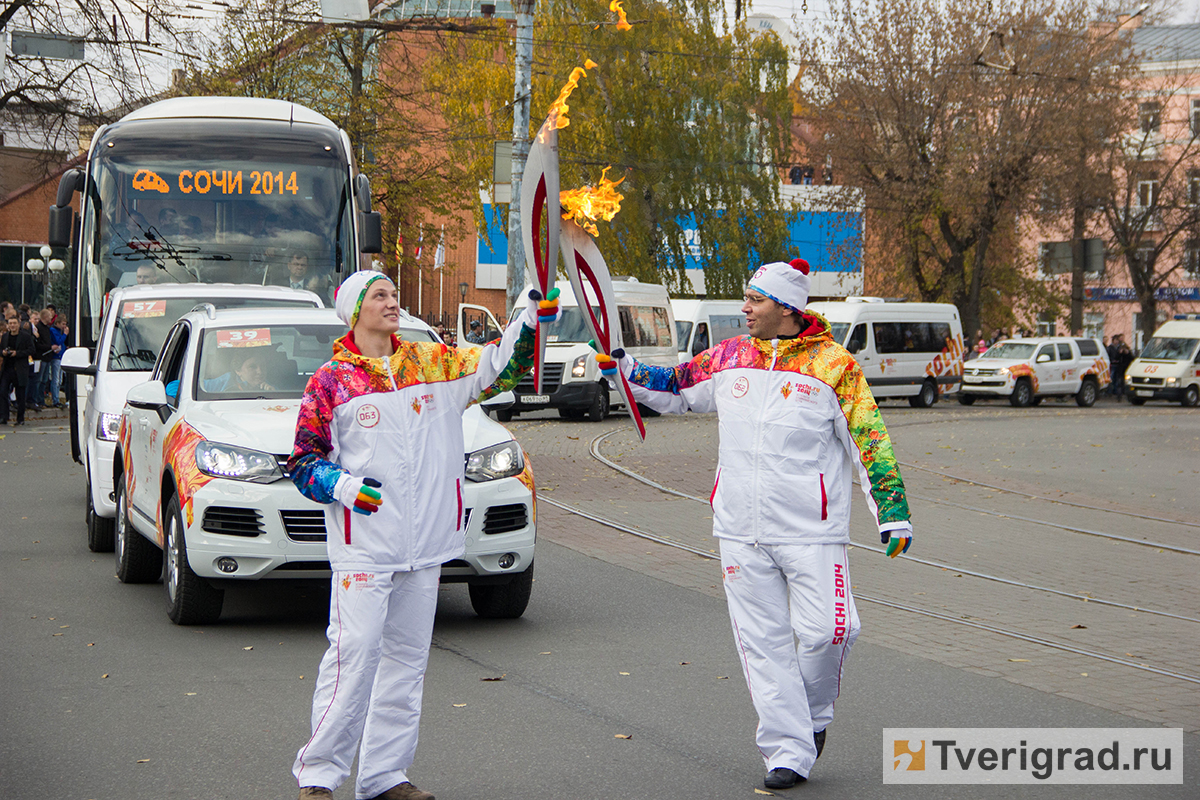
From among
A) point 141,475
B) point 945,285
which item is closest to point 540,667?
point 141,475

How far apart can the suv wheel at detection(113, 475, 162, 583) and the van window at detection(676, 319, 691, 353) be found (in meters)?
21.6

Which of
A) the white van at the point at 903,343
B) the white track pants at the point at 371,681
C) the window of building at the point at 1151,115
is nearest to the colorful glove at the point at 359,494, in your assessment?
the white track pants at the point at 371,681

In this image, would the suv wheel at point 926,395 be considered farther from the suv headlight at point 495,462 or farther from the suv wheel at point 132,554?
the suv headlight at point 495,462

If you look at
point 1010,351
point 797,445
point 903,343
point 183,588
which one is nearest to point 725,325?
point 903,343

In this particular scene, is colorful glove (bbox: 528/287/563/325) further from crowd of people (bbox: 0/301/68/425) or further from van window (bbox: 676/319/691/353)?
van window (bbox: 676/319/691/353)

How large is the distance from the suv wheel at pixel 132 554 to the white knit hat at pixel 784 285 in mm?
5038

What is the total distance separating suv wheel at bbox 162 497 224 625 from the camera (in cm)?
717

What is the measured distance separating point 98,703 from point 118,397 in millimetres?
4859

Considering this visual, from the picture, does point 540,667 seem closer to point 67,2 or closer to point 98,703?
point 98,703

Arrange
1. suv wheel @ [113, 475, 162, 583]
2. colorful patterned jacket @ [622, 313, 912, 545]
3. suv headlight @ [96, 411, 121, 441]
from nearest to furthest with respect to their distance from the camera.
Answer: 1. colorful patterned jacket @ [622, 313, 912, 545]
2. suv wheel @ [113, 475, 162, 583]
3. suv headlight @ [96, 411, 121, 441]

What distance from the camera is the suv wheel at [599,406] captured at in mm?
24422

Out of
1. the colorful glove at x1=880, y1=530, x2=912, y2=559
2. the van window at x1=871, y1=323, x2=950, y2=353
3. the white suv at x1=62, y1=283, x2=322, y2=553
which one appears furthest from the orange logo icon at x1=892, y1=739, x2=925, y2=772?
the van window at x1=871, y1=323, x2=950, y2=353

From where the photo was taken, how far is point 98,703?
5781 millimetres

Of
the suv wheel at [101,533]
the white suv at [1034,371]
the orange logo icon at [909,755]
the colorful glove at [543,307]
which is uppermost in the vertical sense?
the colorful glove at [543,307]
